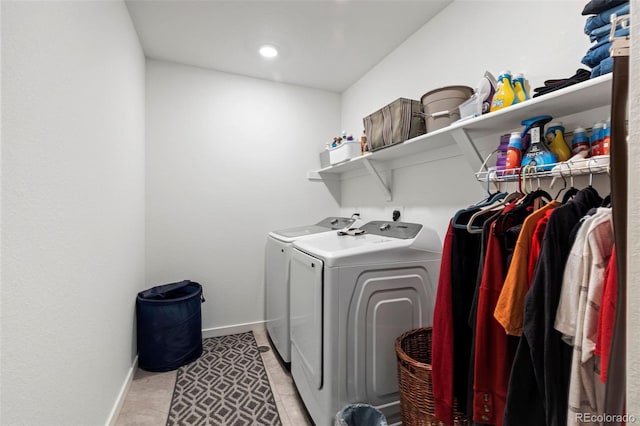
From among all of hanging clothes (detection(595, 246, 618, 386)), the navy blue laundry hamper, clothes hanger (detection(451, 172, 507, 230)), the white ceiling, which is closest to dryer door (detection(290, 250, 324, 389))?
clothes hanger (detection(451, 172, 507, 230))

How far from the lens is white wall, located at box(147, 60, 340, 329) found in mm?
2592

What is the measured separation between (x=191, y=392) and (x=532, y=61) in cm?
276

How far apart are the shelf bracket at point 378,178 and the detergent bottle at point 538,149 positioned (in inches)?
44.6

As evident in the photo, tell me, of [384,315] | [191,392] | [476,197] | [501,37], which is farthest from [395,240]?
[191,392]

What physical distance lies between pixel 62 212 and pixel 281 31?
6.02ft

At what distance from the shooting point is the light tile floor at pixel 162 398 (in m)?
1.68

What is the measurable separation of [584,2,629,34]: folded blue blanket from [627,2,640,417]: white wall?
798mm

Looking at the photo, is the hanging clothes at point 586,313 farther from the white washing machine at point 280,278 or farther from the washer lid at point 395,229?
the white washing machine at point 280,278

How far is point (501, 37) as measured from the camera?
1.52 m

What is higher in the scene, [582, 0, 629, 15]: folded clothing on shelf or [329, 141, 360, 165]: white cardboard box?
[582, 0, 629, 15]: folded clothing on shelf

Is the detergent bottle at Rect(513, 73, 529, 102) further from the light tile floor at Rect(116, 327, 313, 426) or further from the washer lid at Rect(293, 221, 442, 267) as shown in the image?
the light tile floor at Rect(116, 327, 313, 426)

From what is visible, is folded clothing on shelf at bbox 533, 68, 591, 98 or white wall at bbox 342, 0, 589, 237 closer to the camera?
folded clothing on shelf at bbox 533, 68, 591, 98

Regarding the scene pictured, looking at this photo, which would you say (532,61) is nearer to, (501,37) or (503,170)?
(501,37)

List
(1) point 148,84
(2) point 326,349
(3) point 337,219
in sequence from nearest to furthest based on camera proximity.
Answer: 1. (2) point 326,349
2. (1) point 148,84
3. (3) point 337,219
